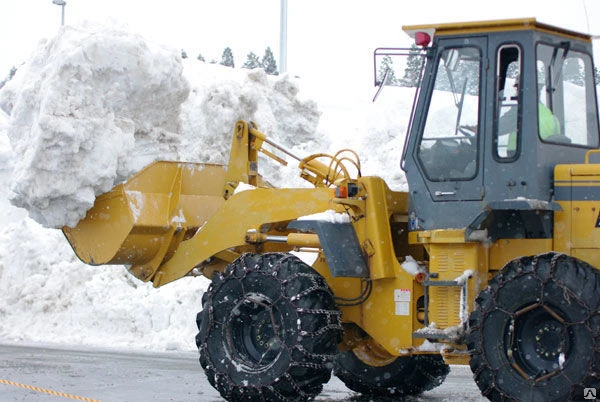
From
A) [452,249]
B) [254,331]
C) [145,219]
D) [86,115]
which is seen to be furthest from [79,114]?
[452,249]

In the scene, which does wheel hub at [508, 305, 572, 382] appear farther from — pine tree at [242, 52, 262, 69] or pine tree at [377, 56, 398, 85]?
pine tree at [242, 52, 262, 69]

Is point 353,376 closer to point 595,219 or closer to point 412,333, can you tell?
point 412,333

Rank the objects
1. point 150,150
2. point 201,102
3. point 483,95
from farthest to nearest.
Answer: point 201,102, point 150,150, point 483,95

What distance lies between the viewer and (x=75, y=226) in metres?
9.95

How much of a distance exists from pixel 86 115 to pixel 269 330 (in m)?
3.13

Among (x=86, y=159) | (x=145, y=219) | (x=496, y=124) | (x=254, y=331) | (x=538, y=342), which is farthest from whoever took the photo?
(x=86, y=159)

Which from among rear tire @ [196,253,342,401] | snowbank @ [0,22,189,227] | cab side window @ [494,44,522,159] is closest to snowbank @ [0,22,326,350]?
snowbank @ [0,22,189,227]

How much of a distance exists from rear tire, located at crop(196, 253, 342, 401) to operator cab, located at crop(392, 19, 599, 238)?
1065mm

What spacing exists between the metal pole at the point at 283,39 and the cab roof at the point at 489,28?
16800mm

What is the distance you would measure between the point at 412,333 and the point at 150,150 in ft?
14.1

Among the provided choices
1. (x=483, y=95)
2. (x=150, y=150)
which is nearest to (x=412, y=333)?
(x=483, y=95)

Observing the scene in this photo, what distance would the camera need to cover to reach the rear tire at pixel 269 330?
7.83 meters

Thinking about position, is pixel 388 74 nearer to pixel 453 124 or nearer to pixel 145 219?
pixel 453 124

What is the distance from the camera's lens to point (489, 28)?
24.9 feet
